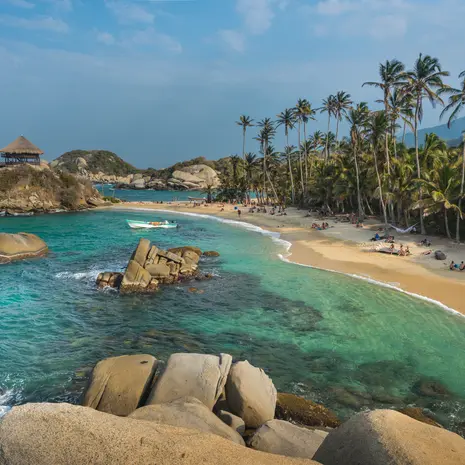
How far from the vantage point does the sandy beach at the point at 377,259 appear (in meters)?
25.4

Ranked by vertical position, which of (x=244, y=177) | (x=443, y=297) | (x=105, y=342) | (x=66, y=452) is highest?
(x=244, y=177)

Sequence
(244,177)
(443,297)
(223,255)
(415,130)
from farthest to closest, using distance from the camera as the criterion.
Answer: (244,177), (415,130), (223,255), (443,297)

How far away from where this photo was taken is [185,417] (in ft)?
25.7

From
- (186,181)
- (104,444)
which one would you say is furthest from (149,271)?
(186,181)

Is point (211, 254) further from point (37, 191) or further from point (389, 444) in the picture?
point (37, 191)

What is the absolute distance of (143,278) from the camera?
2622cm

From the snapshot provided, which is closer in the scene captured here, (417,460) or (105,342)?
(417,460)

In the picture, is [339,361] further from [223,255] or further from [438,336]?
[223,255]

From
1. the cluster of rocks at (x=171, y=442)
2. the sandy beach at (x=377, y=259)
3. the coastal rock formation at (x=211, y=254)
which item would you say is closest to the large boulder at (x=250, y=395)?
the cluster of rocks at (x=171, y=442)

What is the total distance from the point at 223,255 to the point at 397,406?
85.2 feet

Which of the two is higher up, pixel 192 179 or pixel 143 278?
pixel 192 179

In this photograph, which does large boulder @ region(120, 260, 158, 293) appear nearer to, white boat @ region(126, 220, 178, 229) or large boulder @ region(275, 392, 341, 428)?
large boulder @ region(275, 392, 341, 428)

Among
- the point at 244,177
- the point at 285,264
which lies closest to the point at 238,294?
the point at 285,264

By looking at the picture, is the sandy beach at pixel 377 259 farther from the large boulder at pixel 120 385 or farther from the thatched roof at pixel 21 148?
the thatched roof at pixel 21 148
